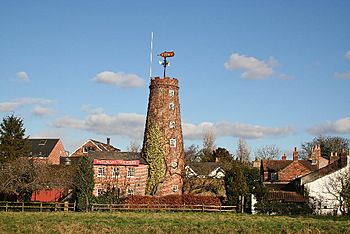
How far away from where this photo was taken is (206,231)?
28.5m

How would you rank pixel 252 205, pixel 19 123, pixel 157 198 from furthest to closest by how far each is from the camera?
pixel 19 123, pixel 157 198, pixel 252 205

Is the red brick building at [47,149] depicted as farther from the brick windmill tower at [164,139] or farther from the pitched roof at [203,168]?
the brick windmill tower at [164,139]

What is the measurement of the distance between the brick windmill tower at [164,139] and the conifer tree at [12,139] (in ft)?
56.7

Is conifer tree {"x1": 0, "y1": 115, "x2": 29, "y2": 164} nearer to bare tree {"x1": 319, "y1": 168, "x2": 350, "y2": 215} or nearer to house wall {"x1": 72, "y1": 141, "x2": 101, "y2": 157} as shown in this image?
house wall {"x1": 72, "y1": 141, "x2": 101, "y2": 157}

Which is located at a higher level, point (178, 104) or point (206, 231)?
point (178, 104)

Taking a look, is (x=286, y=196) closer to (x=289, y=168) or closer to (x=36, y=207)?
(x=289, y=168)

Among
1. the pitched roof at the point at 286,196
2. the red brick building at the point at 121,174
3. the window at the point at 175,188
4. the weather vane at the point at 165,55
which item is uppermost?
the weather vane at the point at 165,55

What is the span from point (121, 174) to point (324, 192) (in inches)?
897

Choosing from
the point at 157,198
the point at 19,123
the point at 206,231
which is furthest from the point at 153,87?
the point at 206,231

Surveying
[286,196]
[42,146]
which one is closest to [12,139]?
[42,146]

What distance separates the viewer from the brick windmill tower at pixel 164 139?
62.0m

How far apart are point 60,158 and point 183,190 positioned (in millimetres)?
38498

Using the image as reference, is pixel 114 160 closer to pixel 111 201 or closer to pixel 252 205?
pixel 111 201

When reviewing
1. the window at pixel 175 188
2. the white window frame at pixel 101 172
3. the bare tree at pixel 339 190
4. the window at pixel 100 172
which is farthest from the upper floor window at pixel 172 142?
the bare tree at pixel 339 190
